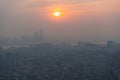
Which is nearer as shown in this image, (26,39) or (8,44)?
(8,44)

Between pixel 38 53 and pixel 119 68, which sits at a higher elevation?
pixel 38 53

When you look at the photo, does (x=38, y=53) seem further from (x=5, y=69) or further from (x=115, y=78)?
(x=115, y=78)

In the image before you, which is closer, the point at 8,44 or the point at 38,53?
the point at 38,53

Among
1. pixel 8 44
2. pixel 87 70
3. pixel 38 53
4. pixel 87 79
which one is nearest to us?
pixel 87 79

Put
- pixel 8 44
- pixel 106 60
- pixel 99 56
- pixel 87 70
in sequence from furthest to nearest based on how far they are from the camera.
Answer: pixel 8 44, pixel 99 56, pixel 106 60, pixel 87 70

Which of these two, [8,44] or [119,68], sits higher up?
[8,44]

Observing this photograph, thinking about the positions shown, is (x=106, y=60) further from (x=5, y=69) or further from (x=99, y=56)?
(x=5, y=69)

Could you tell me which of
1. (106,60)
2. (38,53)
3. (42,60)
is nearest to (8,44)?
(38,53)

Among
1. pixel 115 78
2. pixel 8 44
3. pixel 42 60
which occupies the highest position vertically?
pixel 8 44

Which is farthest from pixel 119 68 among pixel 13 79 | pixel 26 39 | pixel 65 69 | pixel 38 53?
pixel 26 39
